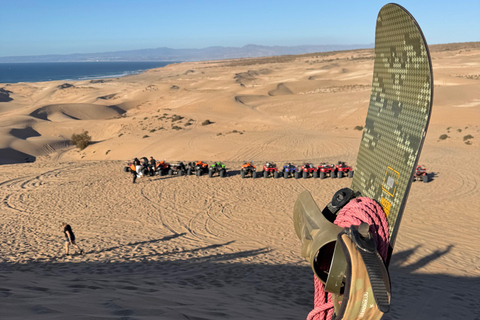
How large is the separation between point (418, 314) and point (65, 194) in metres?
13.2

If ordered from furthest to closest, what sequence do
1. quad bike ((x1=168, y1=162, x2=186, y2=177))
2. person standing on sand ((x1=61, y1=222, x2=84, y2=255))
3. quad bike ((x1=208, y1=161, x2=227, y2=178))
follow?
quad bike ((x1=168, y1=162, x2=186, y2=177)), quad bike ((x1=208, y1=161, x2=227, y2=178)), person standing on sand ((x1=61, y1=222, x2=84, y2=255))

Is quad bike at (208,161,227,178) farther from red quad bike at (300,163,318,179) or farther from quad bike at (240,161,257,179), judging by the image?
red quad bike at (300,163,318,179)

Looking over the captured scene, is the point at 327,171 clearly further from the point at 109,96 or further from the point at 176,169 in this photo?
the point at 109,96

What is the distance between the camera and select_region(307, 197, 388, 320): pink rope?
10.1 feet

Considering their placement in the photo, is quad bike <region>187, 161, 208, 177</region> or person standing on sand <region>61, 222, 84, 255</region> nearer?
person standing on sand <region>61, 222, 84, 255</region>

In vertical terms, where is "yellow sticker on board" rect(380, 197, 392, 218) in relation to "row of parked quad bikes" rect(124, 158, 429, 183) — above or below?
above

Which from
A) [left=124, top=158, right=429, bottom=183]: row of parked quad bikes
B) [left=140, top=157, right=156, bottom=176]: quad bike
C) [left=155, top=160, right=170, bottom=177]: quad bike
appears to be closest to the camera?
[left=124, top=158, right=429, bottom=183]: row of parked quad bikes

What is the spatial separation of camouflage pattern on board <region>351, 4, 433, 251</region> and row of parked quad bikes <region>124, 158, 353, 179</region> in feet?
44.9

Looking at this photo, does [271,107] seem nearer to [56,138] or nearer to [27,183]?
[56,138]

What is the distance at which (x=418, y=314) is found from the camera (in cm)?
688

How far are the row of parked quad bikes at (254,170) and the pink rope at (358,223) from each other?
14231mm

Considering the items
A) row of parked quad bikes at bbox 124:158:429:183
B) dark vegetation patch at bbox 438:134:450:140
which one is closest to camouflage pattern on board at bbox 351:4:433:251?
row of parked quad bikes at bbox 124:158:429:183

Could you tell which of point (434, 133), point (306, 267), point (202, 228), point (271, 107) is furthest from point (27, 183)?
point (271, 107)

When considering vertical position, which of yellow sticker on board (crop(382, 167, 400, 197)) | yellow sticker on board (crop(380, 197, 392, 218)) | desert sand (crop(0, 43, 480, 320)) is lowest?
desert sand (crop(0, 43, 480, 320))
